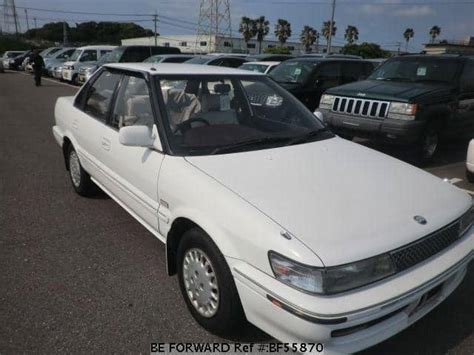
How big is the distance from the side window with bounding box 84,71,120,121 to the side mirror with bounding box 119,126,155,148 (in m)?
1.09

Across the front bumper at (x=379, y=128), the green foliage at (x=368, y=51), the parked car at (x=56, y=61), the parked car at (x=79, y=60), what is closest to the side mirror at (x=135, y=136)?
the front bumper at (x=379, y=128)

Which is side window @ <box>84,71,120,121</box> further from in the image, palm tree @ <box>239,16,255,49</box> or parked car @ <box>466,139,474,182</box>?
palm tree @ <box>239,16,255,49</box>

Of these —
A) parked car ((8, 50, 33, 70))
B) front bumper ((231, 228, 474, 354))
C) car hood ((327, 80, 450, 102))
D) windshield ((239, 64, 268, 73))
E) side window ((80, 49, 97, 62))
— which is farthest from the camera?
parked car ((8, 50, 33, 70))

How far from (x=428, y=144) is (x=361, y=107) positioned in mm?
1224

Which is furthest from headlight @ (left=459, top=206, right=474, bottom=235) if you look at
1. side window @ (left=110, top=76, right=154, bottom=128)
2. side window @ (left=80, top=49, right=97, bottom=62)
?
side window @ (left=80, top=49, right=97, bottom=62)

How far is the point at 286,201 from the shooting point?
92.4 inches

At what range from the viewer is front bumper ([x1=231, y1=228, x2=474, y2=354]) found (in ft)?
6.37

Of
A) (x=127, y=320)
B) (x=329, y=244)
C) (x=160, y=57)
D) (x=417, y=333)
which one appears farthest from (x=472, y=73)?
(x=160, y=57)

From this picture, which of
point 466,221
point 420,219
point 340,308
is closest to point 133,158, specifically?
point 340,308

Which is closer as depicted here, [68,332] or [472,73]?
[68,332]

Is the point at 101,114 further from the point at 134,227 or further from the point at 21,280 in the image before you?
the point at 21,280

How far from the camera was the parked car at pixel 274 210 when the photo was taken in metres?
2.02

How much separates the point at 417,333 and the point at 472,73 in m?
6.14

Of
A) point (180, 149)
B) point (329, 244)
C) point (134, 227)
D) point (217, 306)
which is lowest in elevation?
point (134, 227)
